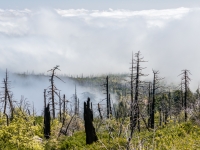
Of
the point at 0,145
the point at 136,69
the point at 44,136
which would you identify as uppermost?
the point at 136,69

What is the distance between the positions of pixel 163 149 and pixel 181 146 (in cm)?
122

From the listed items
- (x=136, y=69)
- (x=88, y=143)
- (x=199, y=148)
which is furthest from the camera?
(x=136, y=69)

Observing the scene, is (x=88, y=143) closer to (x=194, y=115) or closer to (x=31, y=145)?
(x=31, y=145)

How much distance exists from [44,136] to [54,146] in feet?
27.7

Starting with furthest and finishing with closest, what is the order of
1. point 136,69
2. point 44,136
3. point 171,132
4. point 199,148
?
point 136,69 < point 44,136 < point 171,132 < point 199,148

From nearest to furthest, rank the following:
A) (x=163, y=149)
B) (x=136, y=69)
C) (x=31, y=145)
Answer: (x=163, y=149) → (x=31, y=145) → (x=136, y=69)

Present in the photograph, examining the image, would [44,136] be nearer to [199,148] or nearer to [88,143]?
[88,143]

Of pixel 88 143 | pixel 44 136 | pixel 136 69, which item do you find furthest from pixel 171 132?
pixel 136 69

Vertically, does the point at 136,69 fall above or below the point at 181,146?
above

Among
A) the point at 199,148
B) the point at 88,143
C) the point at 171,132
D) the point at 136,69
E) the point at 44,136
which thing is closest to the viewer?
the point at 199,148

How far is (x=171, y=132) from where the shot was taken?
2388 centimetres

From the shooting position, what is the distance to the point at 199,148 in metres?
17.0

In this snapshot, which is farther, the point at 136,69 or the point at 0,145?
the point at 136,69

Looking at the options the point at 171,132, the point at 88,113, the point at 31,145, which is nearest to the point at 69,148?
the point at 88,113
